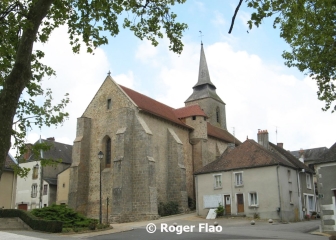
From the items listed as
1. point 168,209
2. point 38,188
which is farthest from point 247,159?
point 38,188

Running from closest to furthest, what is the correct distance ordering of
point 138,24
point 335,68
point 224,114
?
1. point 138,24
2. point 335,68
3. point 224,114

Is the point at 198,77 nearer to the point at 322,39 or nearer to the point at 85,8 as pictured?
the point at 322,39

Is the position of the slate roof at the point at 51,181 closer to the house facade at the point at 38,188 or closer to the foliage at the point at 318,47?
the house facade at the point at 38,188

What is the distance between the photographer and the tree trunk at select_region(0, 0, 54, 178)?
6.09m

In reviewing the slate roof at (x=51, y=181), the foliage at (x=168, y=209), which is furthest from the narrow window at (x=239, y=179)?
the slate roof at (x=51, y=181)

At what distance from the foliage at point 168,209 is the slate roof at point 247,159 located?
11.2 feet

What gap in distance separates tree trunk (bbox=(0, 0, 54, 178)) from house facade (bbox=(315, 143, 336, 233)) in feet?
49.4

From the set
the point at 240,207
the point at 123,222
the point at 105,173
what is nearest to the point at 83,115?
the point at 105,173

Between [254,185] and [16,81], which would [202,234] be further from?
[16,81]

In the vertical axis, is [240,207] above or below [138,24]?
below

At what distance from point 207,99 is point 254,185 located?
25279 millimetres

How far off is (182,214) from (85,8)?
913 inches

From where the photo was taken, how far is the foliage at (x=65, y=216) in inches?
789

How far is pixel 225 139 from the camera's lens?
136 ft
